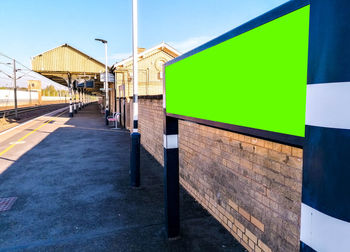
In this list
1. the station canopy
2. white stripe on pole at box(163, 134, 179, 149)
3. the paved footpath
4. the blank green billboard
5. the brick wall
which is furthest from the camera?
the station canopy

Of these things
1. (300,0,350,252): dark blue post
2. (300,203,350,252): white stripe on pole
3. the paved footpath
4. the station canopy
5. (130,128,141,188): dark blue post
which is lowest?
the paved footpath

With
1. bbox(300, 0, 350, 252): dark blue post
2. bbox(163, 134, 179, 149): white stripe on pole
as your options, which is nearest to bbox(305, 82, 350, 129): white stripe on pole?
bbox(300, 0, 350, 252): dark blue post

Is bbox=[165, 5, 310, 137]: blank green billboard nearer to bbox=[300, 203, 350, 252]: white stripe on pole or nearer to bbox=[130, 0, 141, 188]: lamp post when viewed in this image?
bbox=[300, 203, 350, 252]: white stripe on pole

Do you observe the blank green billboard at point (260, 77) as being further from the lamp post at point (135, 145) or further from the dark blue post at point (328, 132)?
the lamp post at point (135, 145)

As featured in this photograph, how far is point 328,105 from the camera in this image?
1167 mm

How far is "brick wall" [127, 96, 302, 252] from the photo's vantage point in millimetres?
2639

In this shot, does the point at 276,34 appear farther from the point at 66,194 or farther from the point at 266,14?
the point at 66,194

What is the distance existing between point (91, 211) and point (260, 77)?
424 centimetres

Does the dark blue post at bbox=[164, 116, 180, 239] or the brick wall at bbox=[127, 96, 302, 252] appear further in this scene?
the dark blue post at bbox=[164, 116, 180, 239]

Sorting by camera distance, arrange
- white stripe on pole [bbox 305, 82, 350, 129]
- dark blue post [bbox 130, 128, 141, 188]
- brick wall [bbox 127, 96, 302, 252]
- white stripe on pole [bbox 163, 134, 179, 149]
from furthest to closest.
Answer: dark blue post [bbox 130, 128, 141, 188]
white stripe on pole [bbox 163, 134, 179, 149]
brick wall [bbox 127, 96, 302, 252]
white stripe on pole [bbox 305, 82, 350, 129]

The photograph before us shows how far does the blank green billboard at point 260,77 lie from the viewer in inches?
56.6

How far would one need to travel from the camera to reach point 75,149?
33.4 ft

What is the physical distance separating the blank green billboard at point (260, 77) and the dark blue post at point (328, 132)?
15 centimetres

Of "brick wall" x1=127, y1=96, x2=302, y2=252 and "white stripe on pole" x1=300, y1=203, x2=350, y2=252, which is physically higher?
"white stripe on pole" x1=300, y1=203, x2=350, y2=252
